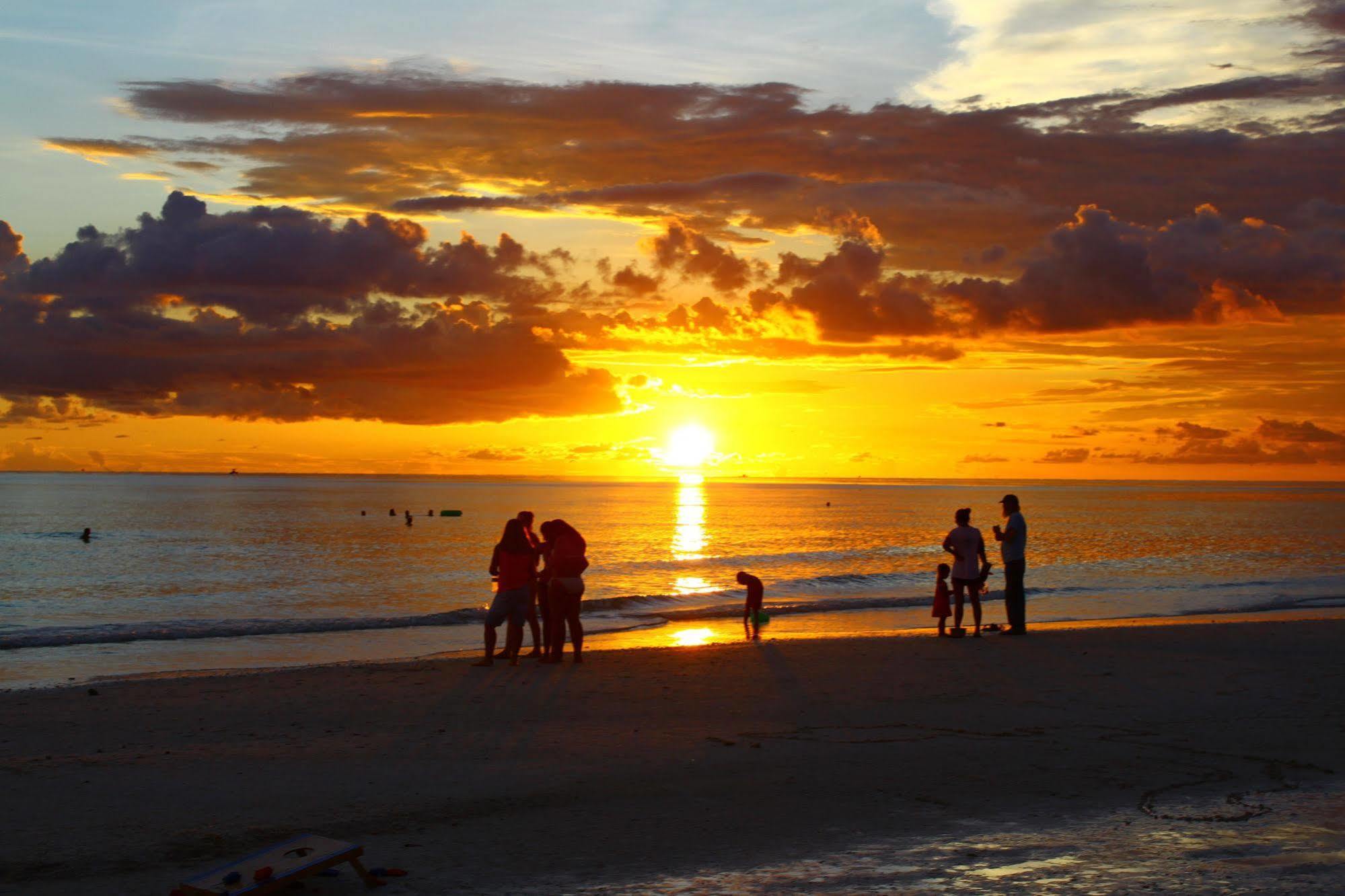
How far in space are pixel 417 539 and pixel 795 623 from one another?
145 ft

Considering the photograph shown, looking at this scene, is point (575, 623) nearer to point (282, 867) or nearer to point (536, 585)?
point (536, 585)

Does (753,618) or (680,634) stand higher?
(753,618)

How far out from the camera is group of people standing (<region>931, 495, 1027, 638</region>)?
17781 millimetres

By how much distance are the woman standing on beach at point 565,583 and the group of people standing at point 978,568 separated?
631cm

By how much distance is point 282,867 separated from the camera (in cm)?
599

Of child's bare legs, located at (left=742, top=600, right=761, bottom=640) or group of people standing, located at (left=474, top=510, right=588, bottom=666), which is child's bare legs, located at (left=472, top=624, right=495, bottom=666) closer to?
group of people standing, located at (left=474, top=510, right=588, bottom=666)

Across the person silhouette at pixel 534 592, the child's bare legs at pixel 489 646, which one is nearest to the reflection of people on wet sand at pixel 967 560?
the person silhouette at pixel 534 592

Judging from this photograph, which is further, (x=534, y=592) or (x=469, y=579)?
(x=469, y=579)

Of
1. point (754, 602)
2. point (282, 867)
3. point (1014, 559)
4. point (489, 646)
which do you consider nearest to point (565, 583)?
point (489, 646)

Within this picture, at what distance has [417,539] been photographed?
212ft


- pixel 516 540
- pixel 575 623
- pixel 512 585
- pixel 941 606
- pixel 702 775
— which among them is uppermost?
pixel 516 540

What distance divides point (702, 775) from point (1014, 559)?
412 inches

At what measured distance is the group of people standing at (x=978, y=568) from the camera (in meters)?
17.8

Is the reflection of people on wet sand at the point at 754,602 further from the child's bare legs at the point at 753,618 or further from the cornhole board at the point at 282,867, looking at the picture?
the cornhole board at the point at 282,867
